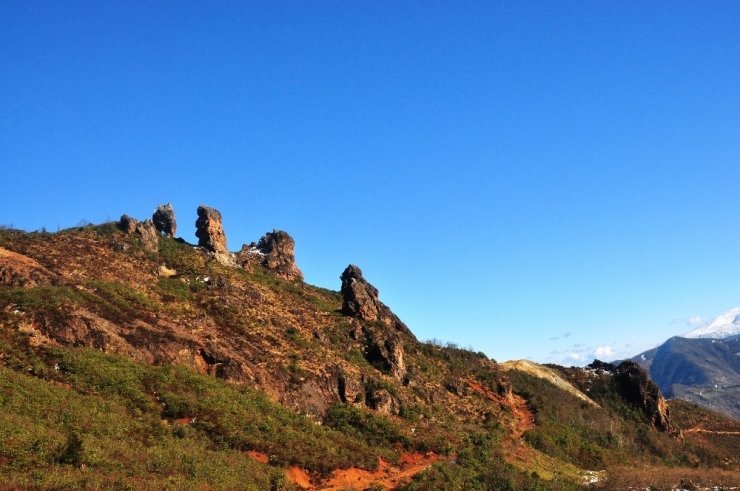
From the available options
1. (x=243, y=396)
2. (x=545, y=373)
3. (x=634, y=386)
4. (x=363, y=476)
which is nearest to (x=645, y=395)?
(x=634, y=386)

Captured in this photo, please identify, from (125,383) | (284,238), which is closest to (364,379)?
(125,383)

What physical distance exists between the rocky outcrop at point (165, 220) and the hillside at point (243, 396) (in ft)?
18.3

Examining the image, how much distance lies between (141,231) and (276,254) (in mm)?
25881

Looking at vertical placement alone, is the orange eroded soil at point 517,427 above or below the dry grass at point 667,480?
above

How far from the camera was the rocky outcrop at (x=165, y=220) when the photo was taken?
7994 cm

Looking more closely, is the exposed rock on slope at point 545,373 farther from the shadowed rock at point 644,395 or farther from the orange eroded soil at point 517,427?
the orange eroded soil at point 517,427

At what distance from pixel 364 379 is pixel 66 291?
25646 mm

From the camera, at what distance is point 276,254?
8806cm

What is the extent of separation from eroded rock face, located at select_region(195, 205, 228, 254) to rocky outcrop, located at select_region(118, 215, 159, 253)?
7.30 meters

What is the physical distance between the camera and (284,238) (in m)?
91.6

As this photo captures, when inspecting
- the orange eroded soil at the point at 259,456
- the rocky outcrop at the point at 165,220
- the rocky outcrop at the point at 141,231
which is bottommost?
the orange eroded soil at the point at 259,456

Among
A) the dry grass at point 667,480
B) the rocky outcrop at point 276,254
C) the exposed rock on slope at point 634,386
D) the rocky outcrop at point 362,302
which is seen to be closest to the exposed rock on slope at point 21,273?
the rocky outcrop at point 362,302

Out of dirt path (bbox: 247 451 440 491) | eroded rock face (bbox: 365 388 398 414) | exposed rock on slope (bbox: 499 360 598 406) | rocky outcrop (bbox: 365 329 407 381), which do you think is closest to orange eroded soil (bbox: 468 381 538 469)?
dirt path (bbox: 247 451 440 491)

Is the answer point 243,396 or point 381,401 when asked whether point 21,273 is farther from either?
point 381,401
